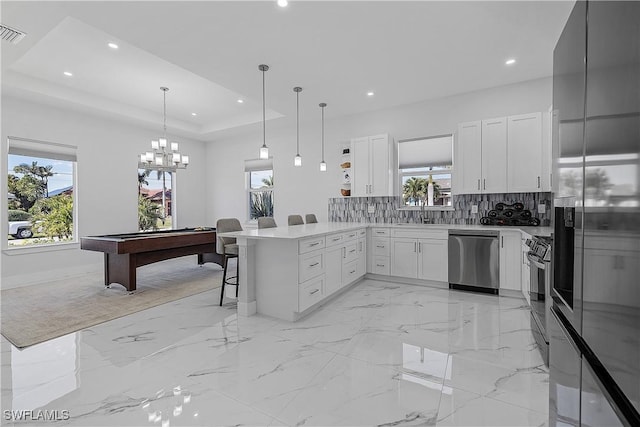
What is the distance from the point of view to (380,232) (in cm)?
468

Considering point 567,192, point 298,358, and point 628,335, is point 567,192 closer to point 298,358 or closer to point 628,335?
point 628,335

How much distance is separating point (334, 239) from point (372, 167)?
1.89 m

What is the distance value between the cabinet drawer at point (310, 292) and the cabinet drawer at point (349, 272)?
2.03 ft

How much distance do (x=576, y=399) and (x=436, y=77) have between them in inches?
159

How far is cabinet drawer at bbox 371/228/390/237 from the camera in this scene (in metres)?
4.63

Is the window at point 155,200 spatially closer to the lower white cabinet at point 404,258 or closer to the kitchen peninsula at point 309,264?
the kitchen peninsula at point 309,264

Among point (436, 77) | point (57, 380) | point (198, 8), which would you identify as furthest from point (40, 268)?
point (436, 77)

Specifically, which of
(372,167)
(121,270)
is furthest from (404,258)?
(121,270)

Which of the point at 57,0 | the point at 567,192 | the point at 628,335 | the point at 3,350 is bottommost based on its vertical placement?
the point at 3,350

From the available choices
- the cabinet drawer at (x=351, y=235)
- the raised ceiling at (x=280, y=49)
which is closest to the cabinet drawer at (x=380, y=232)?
the cabinet drawer at (x=351, y=235)

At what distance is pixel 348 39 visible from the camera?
3.12 meters

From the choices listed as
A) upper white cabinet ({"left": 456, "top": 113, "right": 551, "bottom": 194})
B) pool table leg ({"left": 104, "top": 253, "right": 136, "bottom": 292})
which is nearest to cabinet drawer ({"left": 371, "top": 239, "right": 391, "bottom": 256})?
upper white cabinet ({"left": 456, "top": 113, "right": 551, "bottom": 194})

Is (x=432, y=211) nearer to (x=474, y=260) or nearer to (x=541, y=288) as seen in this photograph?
(x=474, y=260)

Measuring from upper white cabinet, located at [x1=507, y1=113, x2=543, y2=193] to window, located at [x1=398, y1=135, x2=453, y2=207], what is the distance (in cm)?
90
